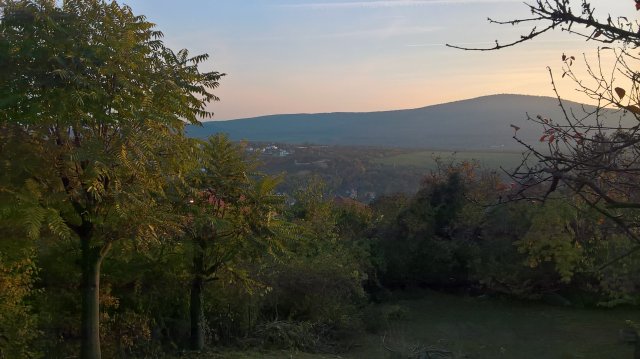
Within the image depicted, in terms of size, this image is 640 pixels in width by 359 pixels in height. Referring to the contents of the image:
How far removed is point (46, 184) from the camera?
8219mm

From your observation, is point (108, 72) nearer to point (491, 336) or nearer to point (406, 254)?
point (491, 336)

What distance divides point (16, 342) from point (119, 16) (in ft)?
18.3

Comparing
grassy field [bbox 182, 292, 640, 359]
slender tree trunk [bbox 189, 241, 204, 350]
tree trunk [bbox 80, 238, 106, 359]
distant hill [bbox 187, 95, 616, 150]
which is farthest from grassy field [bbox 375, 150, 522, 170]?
tree trunk [bbox 80, 238, 106, 359]

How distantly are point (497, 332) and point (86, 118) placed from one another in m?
14.5

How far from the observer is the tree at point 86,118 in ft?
25.3

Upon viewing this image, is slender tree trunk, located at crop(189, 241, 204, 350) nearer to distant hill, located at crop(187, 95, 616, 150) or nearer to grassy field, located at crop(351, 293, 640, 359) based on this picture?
grassy field, located at crop(351, 293, 640, 359)

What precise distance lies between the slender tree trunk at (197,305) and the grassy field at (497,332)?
1.70 feet

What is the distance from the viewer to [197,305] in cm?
1277

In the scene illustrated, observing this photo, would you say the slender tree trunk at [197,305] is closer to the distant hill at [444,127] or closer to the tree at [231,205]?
the tree at [231,205]

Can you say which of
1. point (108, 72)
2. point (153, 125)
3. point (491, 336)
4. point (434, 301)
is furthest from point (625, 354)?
point (108, 72)

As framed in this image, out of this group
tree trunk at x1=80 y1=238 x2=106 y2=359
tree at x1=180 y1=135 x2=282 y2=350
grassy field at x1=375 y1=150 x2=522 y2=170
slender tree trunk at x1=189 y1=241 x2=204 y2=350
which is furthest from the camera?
grassy field at x1=375 y1=150 x2=522 y2=170

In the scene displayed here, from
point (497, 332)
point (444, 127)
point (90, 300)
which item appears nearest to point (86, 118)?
point (90, 300)

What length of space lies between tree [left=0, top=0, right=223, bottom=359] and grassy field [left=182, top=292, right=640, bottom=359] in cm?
531

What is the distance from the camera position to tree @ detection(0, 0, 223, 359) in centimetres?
771
